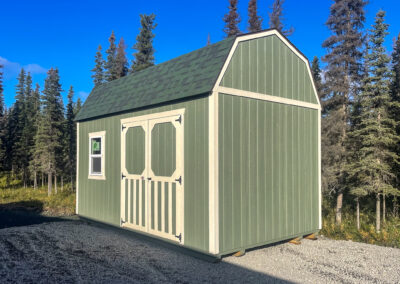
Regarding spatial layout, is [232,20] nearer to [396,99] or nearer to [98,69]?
[98,69]

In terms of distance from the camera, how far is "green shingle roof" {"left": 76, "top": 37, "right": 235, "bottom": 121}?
548cm

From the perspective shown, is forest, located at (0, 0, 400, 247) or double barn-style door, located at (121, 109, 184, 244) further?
forest, located at (0, 0, 400, 247)

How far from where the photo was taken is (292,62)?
6.64m

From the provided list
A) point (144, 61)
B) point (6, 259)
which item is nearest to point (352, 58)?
point (6, 259)

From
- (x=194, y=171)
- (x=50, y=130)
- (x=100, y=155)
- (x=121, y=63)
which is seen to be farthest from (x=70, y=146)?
(x=194, y=171)

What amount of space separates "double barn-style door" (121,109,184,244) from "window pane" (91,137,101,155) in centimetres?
144

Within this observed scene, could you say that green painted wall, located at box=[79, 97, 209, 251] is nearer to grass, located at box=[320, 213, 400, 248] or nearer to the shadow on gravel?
the shadow on gravel

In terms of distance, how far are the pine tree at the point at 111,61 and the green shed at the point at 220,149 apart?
60.5 ft

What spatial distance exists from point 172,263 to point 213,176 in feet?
5.08

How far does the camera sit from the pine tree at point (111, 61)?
25.0 metres

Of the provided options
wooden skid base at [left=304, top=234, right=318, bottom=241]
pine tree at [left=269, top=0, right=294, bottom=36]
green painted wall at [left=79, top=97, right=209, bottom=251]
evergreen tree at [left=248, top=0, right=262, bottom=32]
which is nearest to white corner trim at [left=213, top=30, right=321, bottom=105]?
green painted wall at [left=79, top=97, right=209, bottom=251]

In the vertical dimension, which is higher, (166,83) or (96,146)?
(166,83)

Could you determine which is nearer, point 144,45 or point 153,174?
point 153,174

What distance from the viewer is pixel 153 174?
625 centimetres
